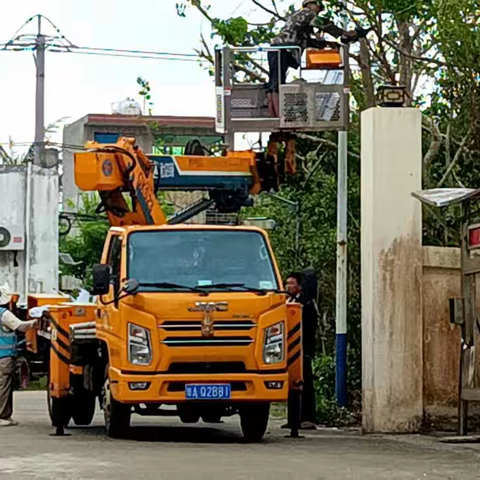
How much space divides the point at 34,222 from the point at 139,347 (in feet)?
60.6

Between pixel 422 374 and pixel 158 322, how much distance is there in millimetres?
3894

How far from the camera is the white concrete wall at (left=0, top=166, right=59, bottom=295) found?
103ft

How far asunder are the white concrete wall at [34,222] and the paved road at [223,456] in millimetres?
15077

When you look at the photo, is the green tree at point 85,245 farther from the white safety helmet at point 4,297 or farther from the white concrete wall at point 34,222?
the white safety helmet at point 4,297

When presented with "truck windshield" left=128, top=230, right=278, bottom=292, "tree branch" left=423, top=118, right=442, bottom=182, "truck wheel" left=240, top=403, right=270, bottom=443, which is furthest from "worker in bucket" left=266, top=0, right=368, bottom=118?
"truck wheel" left=240, top=403, right=270, bottom=443

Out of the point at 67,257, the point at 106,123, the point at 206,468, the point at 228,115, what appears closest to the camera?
the point at 206,468

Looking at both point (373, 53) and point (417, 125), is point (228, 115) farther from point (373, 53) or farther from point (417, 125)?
point (373, 53)

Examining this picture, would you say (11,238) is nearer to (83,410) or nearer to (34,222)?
(34,222)

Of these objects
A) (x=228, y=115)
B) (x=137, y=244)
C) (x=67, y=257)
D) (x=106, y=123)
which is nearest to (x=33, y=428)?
(x=137, y=244)

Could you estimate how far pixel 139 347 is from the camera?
45.0 feet

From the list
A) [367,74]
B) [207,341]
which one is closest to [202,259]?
[207,341]

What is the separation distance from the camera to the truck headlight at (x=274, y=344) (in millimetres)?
13953

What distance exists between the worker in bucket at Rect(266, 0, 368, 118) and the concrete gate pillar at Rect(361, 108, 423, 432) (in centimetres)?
133

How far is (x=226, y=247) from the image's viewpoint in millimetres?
14586
